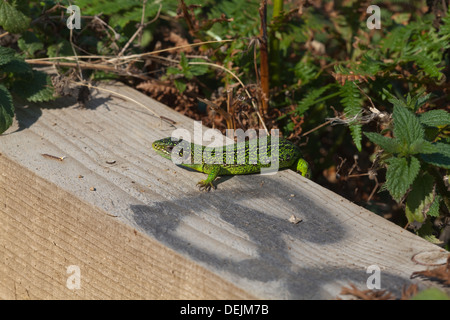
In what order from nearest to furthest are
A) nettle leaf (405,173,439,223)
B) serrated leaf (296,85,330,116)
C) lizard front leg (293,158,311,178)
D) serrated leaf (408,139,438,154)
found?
serrated leaf (408,139,438,154) < nettle leaf (405,173,439,223) < lizard front leg (293,158,311,178) < serrated leaf (296,85,330,116)

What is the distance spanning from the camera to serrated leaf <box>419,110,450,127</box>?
2977 mm

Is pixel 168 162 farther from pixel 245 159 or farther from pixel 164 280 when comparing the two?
pixel 164 280

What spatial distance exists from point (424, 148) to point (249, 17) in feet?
8.58

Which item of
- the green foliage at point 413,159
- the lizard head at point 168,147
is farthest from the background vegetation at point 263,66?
the lizard head at point 168,147

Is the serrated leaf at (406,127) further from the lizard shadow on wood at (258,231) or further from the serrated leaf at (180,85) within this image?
the serrated leaf at (180,85)

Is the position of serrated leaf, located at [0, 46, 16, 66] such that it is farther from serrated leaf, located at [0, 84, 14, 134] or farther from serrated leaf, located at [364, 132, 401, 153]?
serrated leaf, located at [364, 132, 401, 153]

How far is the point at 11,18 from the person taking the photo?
372 cm

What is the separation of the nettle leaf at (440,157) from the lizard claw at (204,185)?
1.26m

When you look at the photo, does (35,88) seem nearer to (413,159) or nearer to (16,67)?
(16,67)

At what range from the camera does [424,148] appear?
2.66m

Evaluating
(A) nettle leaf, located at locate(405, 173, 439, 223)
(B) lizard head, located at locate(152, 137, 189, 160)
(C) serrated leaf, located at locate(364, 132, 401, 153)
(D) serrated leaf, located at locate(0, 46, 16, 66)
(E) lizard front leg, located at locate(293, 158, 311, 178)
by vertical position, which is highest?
(D) serrated leaf, located at locate(0, 46, 16, 66)

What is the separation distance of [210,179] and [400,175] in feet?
3.74

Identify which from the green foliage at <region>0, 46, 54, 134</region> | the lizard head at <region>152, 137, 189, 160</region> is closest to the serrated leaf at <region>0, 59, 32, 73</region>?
the green foliage at <region>0, 46, 54, 134</region>
